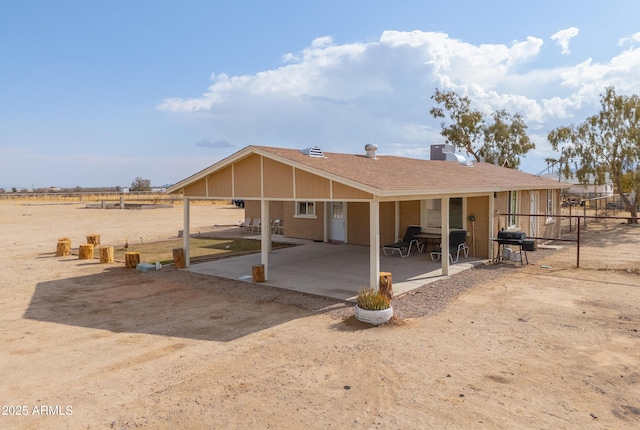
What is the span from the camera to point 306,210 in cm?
1981

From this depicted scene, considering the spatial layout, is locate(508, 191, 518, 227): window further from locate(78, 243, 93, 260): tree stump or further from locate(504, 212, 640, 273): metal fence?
locate(78, 243, 93, 260): tree stump

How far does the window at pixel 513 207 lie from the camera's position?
50.6 feet

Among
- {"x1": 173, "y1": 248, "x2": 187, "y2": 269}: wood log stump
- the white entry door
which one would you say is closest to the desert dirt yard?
{"x1": 173, "y1": 248, "x2": 187, "y2": 269}: wood log stump

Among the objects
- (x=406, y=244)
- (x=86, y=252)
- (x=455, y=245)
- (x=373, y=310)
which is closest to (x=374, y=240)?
(x=373, y=310)

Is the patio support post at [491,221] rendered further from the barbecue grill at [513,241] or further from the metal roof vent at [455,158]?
the metal roof vent at [455,158]

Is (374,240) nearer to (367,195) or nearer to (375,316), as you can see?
(367,195)

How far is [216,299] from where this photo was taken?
975 cm

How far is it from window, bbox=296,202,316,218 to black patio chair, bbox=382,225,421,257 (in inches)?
187

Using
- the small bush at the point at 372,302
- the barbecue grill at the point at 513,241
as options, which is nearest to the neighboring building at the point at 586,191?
the barbecue grill at the point at 513,241

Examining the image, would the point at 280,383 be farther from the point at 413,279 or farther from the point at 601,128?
the point at 601,128

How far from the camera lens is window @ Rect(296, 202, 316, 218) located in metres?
19.5

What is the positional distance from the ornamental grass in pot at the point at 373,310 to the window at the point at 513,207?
9399 millimetres

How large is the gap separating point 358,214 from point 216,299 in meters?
9.06

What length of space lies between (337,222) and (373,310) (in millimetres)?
10952
